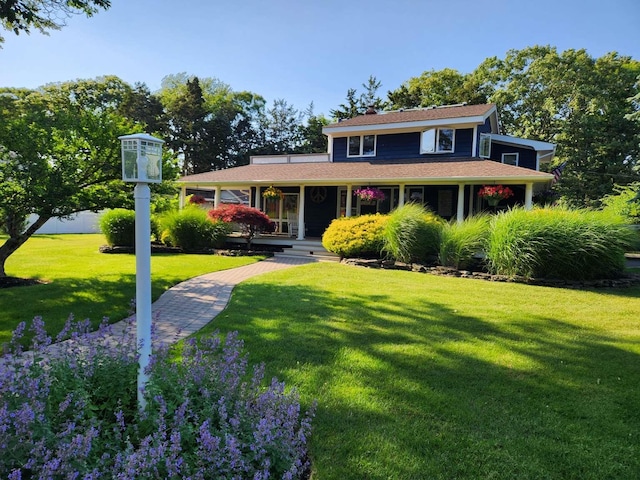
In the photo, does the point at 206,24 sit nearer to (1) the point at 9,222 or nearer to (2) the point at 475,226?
(1) the point at 9,222

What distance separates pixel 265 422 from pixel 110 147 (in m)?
7.34

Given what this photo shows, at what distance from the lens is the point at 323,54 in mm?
Answer: 19422

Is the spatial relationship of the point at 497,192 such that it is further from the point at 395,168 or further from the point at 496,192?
the point at 395,168

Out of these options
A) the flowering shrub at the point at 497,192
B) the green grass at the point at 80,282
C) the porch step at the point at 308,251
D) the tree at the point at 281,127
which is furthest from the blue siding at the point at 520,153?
the tree at the point at 281,127

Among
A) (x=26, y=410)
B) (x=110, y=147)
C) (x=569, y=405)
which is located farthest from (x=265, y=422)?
(x=110, y=147)

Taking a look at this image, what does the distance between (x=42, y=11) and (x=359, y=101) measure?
31.9 meters

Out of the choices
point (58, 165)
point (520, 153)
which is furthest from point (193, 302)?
point (520, 153)

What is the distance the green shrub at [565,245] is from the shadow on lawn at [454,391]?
375 cm

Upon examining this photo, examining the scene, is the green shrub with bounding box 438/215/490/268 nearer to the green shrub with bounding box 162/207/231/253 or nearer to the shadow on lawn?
the shadow on lawn

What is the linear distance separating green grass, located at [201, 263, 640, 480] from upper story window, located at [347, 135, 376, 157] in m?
12.6

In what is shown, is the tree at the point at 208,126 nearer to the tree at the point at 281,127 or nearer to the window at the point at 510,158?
the tree at the point at 281,127

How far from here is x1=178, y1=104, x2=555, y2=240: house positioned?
1563 centimetres

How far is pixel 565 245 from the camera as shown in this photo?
9.33 m

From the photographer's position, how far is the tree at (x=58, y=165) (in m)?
6.92
